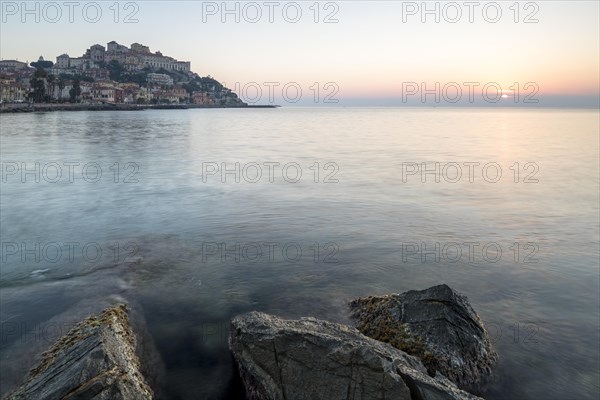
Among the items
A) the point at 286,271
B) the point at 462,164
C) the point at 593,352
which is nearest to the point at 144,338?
the point at 286,271

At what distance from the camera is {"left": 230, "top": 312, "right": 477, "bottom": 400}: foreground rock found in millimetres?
7227

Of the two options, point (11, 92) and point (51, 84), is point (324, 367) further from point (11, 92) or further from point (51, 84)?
point (51, 84)

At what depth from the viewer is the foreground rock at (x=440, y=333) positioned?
952cm

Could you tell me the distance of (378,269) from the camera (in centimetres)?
1655

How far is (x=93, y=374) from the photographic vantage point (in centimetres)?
695

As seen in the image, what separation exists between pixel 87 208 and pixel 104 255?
31.8 ft

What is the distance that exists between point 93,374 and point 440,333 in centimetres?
686

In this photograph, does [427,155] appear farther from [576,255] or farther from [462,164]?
[576,255]

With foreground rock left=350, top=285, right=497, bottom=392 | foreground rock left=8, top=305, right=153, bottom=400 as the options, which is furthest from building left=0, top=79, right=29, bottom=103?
foreground rock left=350, top=285, right=497, bottom=392

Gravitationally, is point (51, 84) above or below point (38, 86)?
above

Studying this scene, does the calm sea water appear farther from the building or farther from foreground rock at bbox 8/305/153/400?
the building

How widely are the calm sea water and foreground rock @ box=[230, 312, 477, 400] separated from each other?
1.29 meters

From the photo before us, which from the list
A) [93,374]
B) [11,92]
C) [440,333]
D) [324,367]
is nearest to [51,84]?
[11,92]

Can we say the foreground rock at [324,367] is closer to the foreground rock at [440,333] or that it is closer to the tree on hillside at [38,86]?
the foreground rock at [440,333]
